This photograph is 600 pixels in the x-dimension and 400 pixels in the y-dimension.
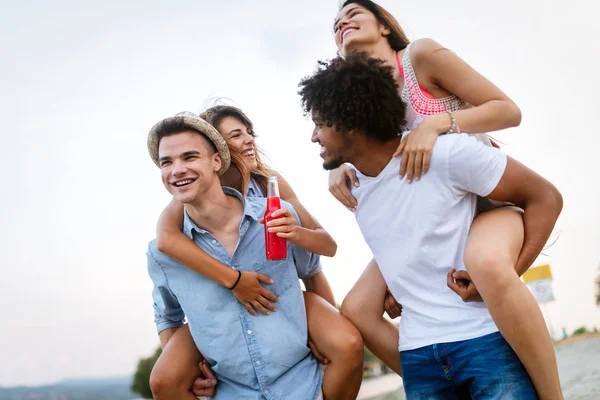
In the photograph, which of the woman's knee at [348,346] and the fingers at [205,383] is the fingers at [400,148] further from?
the fingers at [205,383]

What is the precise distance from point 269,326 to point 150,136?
54.2 inches

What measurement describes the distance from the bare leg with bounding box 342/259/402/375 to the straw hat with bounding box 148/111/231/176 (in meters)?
1.17

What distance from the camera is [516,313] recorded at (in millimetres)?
2188

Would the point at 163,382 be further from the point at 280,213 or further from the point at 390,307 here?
the point at 390,307

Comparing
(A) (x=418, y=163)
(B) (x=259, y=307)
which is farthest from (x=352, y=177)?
(B) (x=259, y=307)

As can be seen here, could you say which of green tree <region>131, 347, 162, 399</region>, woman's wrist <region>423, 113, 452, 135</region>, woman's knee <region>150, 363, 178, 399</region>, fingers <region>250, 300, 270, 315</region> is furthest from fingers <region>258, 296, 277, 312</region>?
green tree <region>131, 347, 162, 399</region>

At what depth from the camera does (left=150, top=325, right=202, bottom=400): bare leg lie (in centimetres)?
Answer: 302

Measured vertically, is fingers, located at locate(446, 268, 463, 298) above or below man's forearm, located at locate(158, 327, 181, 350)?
above

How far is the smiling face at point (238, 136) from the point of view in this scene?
4246 millimetres

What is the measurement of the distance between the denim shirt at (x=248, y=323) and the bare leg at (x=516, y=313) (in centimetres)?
117

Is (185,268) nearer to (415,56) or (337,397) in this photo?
(337,397)

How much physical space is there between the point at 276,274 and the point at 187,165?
0.81 m

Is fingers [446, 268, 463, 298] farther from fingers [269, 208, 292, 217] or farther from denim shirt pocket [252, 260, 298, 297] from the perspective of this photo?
denim shirt pocket [252, 260, 298, 297]

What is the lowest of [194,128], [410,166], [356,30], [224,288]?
[224,288]
